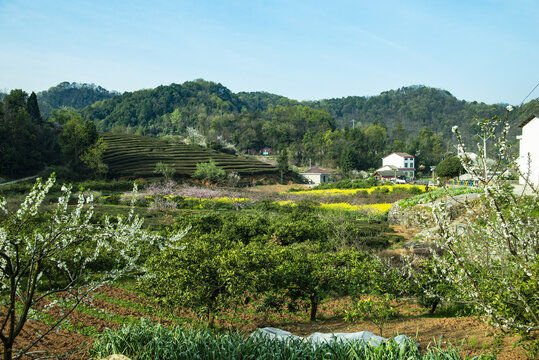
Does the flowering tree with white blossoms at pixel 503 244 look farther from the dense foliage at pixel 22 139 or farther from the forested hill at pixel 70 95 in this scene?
the forested hill at pixel 70 95

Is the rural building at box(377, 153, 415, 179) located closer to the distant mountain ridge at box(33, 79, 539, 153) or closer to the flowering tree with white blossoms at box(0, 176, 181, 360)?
the distant mountain ridge at box(33, 79, 539, 153)

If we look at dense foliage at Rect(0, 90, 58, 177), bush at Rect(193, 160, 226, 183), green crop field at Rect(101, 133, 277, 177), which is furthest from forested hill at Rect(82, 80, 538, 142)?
bush at Rect(193, 160, 226, 183)

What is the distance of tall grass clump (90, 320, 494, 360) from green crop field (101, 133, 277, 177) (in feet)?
134

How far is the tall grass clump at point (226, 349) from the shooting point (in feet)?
13.9

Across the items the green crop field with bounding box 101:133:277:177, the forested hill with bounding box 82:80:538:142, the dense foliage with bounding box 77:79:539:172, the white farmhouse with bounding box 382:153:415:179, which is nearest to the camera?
the green crop field with bounding box 101:133:277:177

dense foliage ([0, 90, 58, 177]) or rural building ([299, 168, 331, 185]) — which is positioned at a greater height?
dense foliage ([0, 90, 58, 177])

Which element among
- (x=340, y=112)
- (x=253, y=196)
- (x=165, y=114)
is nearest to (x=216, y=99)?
(x=165, y=114)

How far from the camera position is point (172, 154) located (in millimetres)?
53281

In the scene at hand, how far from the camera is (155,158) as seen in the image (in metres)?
50.2

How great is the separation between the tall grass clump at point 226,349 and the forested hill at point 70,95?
166 metres

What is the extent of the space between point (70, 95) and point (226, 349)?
583 ft

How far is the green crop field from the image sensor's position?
45906 millimetres

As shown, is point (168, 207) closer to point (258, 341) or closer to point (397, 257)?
point (397, 257)

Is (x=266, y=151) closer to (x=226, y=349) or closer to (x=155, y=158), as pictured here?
(x=155, y=158)
